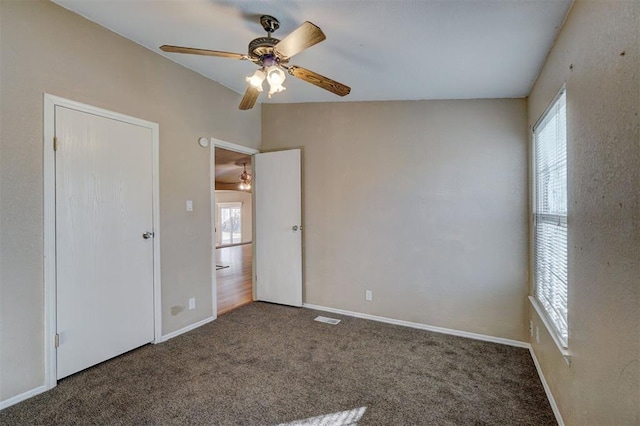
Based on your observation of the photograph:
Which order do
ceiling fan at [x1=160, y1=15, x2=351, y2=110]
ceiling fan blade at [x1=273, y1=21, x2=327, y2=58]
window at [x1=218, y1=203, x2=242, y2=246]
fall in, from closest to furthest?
ceiling fan blade at [x1=273, y1=21, x2=327, y2=58]
ceiling fan at [x1=160, y1=15, x2=351, y2=110]
window at [x1=218, y1=203, x2=242, y2=246]

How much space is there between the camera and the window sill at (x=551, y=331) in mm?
1644

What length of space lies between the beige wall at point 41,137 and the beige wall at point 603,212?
303cm

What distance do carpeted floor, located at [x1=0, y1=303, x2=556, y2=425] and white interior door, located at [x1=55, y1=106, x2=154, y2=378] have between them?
0.77 feet

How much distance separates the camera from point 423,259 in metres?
3.20

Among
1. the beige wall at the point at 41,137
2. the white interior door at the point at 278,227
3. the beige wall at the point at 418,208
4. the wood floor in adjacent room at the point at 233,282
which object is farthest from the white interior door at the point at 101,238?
the beige wall at the point at 418,208

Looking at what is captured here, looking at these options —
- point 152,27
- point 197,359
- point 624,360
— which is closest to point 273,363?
point 197,359

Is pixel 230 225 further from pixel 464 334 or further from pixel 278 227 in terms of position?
pixel 464 334

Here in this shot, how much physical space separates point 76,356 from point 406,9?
3.24 metres

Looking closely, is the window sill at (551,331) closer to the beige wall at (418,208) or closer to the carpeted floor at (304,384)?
the beige wall at (418,208)

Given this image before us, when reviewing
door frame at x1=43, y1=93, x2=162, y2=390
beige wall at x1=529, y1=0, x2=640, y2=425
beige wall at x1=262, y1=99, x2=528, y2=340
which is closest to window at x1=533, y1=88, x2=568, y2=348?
beige wall at x1=529, y1=0, x2=640, y2=425

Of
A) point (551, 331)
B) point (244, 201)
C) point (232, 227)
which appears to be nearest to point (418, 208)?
point (551, 331)

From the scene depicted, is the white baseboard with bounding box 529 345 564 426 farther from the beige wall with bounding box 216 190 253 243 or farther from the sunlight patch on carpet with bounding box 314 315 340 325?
the beige wall with bounding box 216 190 253 243

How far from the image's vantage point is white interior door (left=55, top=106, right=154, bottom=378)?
87.0 inches

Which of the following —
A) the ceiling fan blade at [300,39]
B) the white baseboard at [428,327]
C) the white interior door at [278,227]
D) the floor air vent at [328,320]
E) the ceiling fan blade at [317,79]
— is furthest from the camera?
the white interior door at [278,227]
